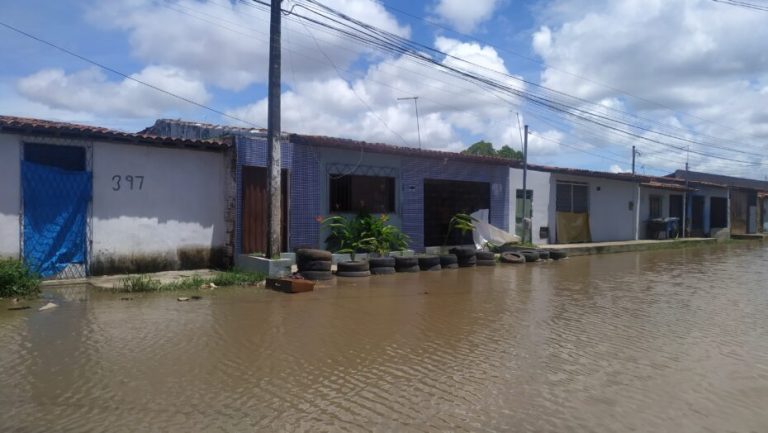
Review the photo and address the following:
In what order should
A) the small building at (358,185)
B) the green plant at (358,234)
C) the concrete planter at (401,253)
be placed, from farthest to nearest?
the concrete planter at (401,253), the green plant at (358,234), the small building at (358,185)

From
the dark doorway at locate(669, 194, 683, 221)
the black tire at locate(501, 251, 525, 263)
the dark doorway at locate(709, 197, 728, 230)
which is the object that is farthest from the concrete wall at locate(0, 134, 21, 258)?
the dark doorway at locate(709, 197, 728, 230)

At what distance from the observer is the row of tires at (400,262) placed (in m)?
12.5

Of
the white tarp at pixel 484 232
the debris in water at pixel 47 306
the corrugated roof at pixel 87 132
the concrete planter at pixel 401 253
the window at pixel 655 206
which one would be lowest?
the debris in water at pixel 47 306

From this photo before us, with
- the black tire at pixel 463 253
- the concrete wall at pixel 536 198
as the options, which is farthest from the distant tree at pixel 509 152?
the black tire at pixel 463 253

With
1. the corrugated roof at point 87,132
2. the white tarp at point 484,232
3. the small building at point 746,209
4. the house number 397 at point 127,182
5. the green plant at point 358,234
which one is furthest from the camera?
the small building at point 746,209

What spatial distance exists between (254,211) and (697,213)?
29194 millimetres

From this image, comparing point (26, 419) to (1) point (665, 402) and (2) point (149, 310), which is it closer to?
(2) point (149, 310)

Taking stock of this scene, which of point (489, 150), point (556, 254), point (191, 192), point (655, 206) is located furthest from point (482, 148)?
point (191, 192)

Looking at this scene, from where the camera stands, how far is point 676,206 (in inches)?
1223

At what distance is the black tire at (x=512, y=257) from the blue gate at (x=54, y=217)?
11.7m

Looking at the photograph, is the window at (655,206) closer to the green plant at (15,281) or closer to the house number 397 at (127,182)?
the house number 397 at (127,182)

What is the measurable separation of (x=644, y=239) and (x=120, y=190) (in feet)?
82.0

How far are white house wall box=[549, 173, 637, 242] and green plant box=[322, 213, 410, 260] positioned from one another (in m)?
10.8

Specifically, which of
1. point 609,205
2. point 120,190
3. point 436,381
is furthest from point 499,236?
point 436,381
